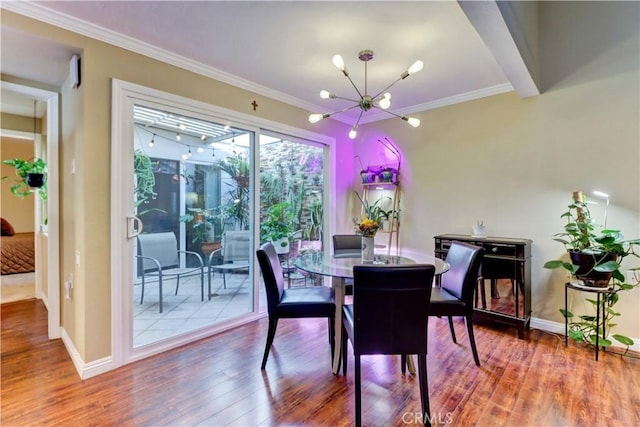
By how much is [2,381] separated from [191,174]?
80.9 inches

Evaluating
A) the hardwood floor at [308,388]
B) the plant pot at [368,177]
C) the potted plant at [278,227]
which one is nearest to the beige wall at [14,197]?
the hardwood floor at [308,388]

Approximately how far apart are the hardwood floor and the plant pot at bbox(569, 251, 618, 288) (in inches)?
24.5

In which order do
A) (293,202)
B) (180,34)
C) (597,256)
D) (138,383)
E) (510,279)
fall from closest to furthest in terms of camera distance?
(138,383) → (180,34) → (597,256) → (510,279) → (293,202)

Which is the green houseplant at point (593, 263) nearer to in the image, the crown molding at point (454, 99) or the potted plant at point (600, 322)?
the potted plant at point (600, 322)

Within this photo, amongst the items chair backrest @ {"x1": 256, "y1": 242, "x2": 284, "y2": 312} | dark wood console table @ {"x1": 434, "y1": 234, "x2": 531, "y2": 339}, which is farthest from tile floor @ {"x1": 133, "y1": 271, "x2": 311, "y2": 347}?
dark wood console table @ {"x1": 434, "y1": 234, "x2": 531, "y2": 339}

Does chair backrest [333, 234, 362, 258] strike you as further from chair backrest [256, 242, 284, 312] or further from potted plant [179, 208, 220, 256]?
potted plant [179, 208, 220, 256]

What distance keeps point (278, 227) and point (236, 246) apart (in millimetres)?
630

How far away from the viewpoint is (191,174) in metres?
2.96

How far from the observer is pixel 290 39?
7.74 ft

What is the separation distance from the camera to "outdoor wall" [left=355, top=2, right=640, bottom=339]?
264cm

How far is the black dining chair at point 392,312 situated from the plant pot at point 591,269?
1.76 m

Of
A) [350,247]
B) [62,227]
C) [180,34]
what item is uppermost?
[180,34]

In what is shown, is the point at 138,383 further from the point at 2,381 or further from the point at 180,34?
the point at 180,34

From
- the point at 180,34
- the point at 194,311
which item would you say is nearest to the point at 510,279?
the point at 194,311
